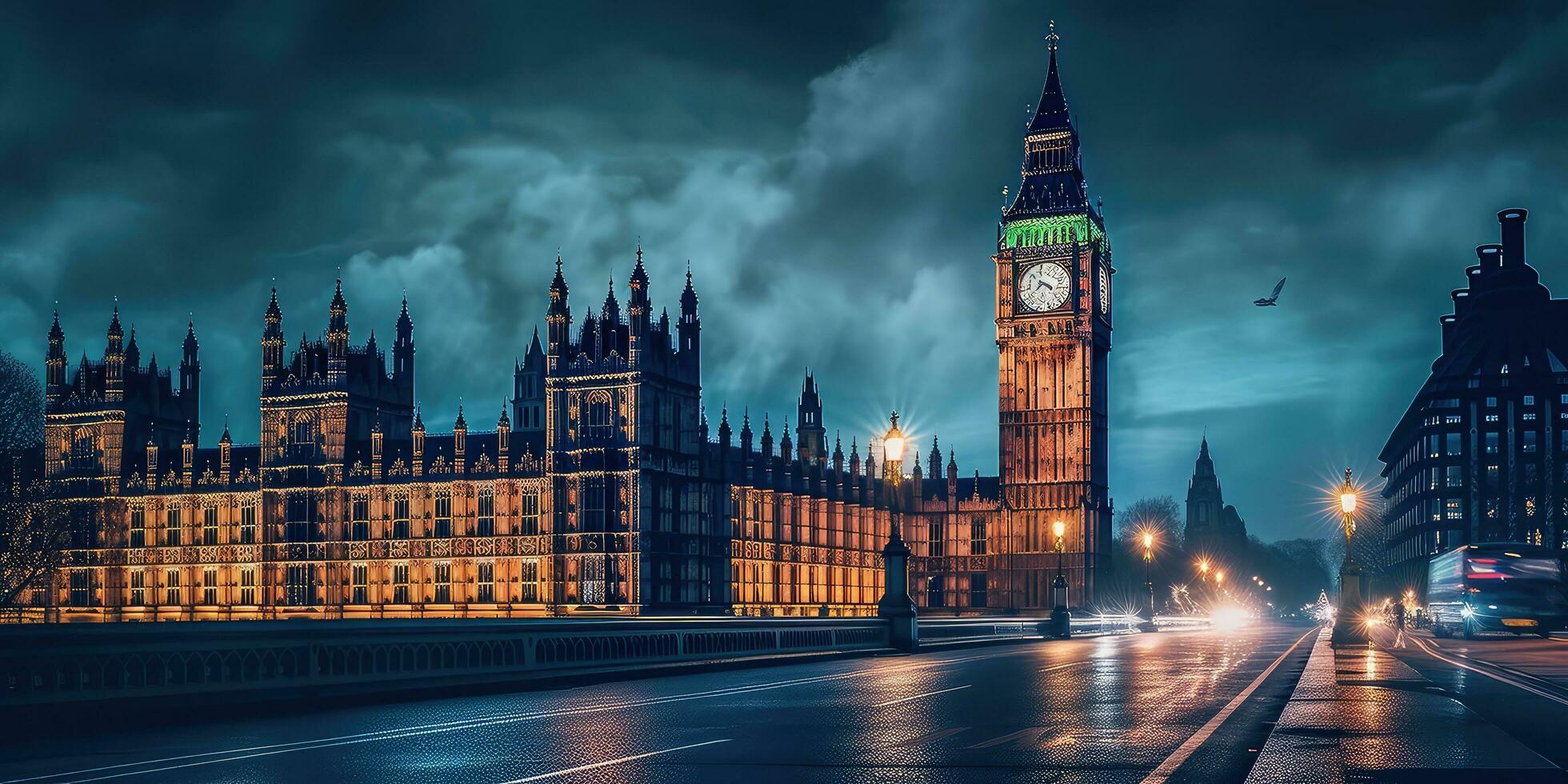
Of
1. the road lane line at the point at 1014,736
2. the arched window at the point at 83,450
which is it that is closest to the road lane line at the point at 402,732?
the road lane line at the point at 1014,736

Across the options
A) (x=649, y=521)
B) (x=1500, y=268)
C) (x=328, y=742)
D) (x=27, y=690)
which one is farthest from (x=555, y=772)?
(x=1500, y=268)

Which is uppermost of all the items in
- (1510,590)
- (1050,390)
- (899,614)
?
(1050,390)

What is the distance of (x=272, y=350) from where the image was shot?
111750mm

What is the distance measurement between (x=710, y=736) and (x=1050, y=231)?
12192 centimetres

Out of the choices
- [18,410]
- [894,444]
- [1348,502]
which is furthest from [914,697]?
[18,410]

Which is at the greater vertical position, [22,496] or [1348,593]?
[22,496]

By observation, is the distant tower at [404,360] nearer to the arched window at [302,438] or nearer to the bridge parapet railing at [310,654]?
the arched window at [302,438]

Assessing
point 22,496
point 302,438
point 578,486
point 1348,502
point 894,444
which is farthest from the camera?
point 302,438

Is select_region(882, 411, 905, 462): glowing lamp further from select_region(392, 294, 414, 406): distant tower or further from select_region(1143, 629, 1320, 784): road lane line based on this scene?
select_region(392, 294, 414, 406): distant tower

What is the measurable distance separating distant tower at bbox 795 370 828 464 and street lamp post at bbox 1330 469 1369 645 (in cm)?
7213

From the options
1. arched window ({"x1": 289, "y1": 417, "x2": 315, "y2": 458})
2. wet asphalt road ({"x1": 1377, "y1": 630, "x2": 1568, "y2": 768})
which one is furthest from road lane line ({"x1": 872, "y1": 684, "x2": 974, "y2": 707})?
arched window ({"x1": 289, "y1": 417, "x2": 315, "y2": 458})

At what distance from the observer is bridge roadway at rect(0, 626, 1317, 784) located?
14852 millimetres

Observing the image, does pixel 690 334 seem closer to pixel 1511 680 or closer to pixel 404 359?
pixel 404 359

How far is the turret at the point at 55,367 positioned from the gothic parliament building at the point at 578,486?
18cm
